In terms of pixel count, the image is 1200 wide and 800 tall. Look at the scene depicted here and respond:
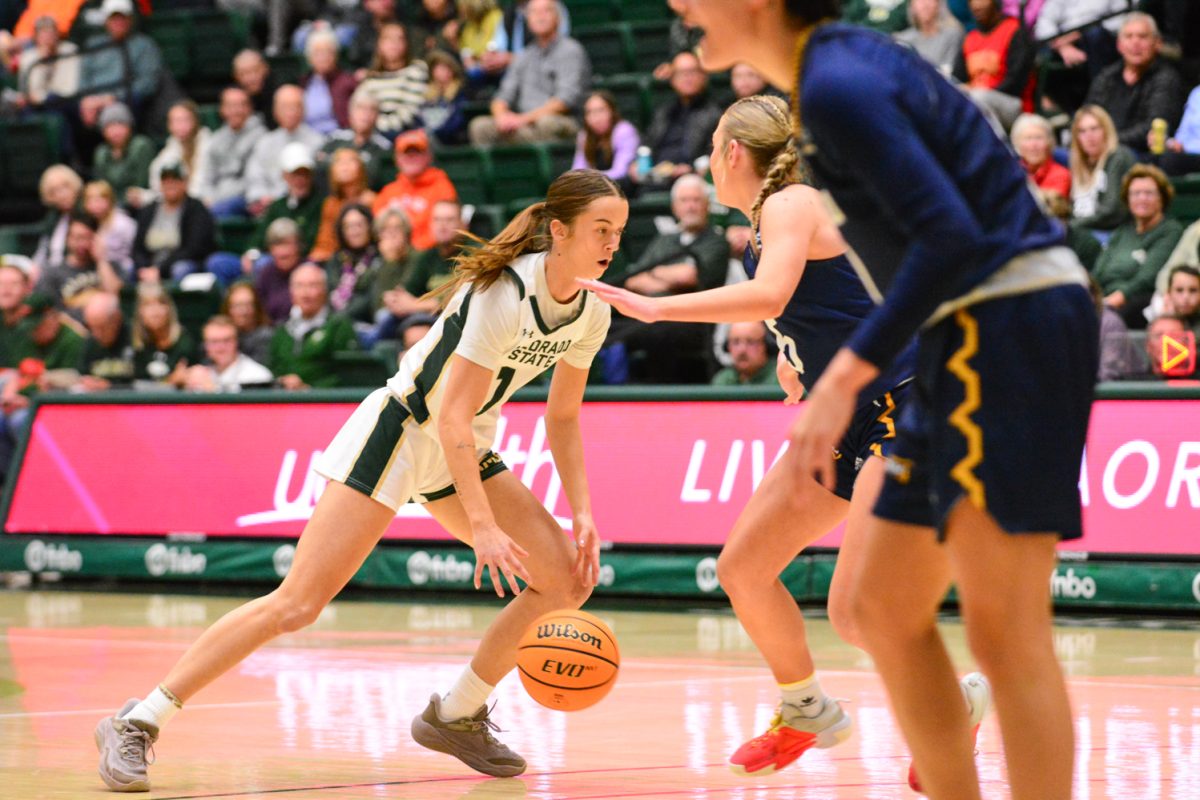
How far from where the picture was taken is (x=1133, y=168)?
1269cm

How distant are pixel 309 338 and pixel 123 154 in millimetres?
5819

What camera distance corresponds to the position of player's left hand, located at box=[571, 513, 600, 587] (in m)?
6.00

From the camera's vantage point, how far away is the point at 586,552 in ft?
19.7

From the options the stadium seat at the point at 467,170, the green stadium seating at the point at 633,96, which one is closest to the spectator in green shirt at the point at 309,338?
the stadium seat at the point at 467,170

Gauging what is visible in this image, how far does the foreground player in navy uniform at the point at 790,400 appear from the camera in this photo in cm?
544

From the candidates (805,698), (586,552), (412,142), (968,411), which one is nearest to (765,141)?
(586,552)

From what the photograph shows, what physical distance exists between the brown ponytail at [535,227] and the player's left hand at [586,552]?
0.87 m

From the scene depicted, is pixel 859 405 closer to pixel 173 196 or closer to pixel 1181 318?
pixel 1181 318

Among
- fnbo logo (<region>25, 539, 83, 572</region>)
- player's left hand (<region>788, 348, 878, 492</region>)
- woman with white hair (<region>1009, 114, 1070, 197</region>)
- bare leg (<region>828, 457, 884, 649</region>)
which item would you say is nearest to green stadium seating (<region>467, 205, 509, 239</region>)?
fnbo logo (<region>25, 539, 83, 572</region>)

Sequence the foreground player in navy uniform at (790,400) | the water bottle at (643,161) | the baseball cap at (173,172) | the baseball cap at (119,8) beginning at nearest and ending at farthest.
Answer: the foreground player in navy uniform at (790,400)
the water bottle at (643,161)
the baseball cap at (173,172)
the baseball cap at (119,8)

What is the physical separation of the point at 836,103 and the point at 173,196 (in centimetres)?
1527

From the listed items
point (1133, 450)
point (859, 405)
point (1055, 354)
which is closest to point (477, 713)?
point (859, 405)

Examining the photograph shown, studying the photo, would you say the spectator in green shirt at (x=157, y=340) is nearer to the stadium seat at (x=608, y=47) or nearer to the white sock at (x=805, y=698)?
the stadium seat at (x=608, y=47)

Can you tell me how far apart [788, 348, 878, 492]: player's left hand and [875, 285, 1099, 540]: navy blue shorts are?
247 mm
